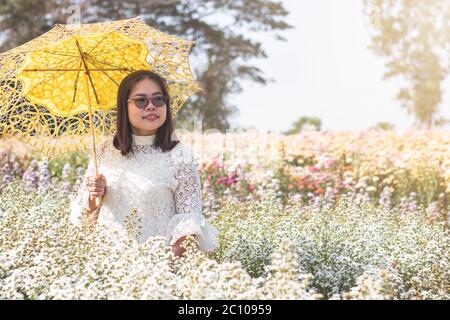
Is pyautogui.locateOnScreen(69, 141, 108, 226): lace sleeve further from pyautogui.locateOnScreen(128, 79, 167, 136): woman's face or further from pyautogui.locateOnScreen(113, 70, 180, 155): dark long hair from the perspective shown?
pyautogui.locateOnScreen(128, 79, 167, 136): woman's face

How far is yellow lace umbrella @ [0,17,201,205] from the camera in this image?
3939 mm

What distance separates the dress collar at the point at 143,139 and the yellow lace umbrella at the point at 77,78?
10.5 inches

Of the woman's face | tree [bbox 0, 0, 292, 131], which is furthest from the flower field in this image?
tree [bbox 0, 0, 292, 131]

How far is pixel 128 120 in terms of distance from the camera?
12.4 feet

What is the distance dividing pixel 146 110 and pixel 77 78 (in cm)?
75

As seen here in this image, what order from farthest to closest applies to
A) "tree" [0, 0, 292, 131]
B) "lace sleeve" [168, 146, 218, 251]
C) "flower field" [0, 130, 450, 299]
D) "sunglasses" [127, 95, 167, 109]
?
"tree" [0, 0, 292, 131] → "sunglasses" [127, 95, 167, 109] → "lace sleeve" [168, 146, 218, 251] → "flower field" [0, 130, 450, 299]

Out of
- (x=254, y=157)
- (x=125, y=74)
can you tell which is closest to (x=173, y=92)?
(x=125, y=74)

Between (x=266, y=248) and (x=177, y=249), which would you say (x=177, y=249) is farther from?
(x=266, y=248)

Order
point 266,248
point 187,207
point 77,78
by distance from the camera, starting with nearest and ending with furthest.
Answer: point 187,207, point 266,248, point 77,78

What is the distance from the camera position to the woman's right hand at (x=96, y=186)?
367cm

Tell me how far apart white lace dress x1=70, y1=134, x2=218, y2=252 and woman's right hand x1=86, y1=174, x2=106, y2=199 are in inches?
3.0

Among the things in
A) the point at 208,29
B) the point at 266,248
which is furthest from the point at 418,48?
the point at 266,248
